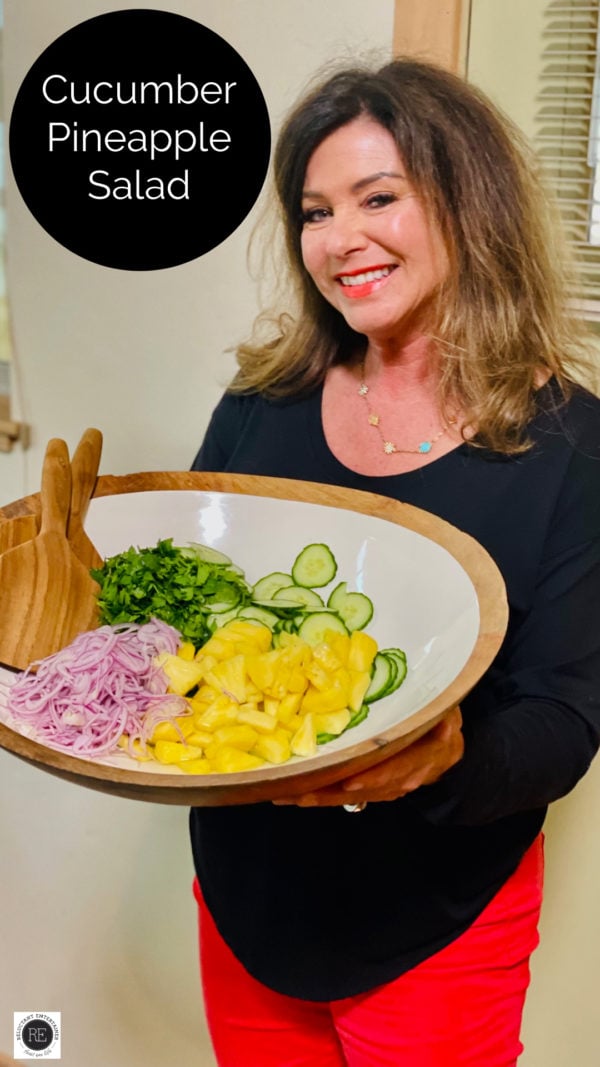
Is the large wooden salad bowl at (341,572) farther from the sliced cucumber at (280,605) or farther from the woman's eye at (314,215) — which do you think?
the woman's eye at (314,215)

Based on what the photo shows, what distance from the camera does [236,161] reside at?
137cm

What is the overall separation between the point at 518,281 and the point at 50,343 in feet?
2.01

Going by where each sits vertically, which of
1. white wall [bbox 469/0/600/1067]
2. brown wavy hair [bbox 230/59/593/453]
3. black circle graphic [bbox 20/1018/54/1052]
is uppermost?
brown wavy hair [bbox 230/59/593/453]

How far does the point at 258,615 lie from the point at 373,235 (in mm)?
391

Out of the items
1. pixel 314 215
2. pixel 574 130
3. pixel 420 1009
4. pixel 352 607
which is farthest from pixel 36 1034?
pixel 574 130

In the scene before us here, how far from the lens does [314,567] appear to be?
1.20m

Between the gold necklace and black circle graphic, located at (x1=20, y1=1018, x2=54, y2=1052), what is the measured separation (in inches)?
42.3

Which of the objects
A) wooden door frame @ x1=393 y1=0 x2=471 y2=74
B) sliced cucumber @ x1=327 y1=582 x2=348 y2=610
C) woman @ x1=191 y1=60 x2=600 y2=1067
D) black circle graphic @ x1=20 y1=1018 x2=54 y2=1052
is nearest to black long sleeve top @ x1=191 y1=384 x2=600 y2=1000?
woman @ x1=191 y1=60 x2=600 y2=1067

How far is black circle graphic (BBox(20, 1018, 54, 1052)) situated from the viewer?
1.77 metres

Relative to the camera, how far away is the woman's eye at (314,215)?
1241 millimetres

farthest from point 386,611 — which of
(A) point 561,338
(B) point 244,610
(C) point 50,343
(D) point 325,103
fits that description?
(C) point 50,343

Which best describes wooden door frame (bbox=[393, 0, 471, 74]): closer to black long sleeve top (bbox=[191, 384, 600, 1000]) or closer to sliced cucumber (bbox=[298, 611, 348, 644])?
Answer: black long sleeve top (bbox=[191, 384, 600, 1000])

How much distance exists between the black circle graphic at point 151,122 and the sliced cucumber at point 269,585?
17.5 inches

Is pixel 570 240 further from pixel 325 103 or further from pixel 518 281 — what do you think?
pixel 325 103
